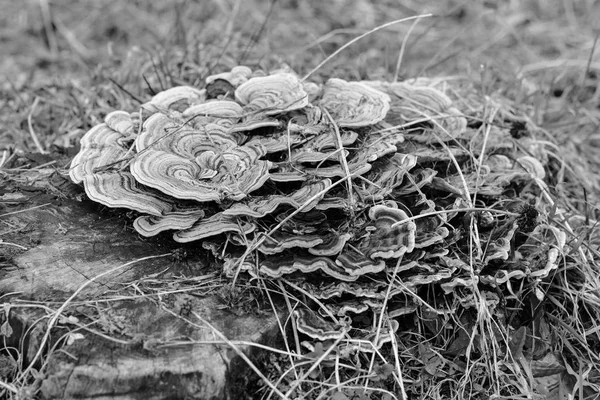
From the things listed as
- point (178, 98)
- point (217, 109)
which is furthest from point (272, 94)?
point (178, 98)

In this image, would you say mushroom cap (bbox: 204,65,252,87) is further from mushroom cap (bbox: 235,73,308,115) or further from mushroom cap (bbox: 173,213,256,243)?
mushroom cap (bbox: 173,213,256,243)

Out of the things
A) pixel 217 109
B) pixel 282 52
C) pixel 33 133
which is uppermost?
pixel 217 109

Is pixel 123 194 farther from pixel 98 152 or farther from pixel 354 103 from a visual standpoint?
pixel 354 103

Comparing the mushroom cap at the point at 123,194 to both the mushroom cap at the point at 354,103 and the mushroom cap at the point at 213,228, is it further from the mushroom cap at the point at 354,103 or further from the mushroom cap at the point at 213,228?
the mushroom cap at the point at 354,103

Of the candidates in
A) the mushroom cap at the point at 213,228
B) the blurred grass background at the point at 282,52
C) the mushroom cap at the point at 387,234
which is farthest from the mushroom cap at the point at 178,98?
the mushroom cap at the point at 387,234

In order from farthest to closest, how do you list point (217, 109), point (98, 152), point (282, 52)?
point (282, 52) → point (217, 109) → point (98, 152)

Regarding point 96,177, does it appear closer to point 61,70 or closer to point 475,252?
point 475,252
